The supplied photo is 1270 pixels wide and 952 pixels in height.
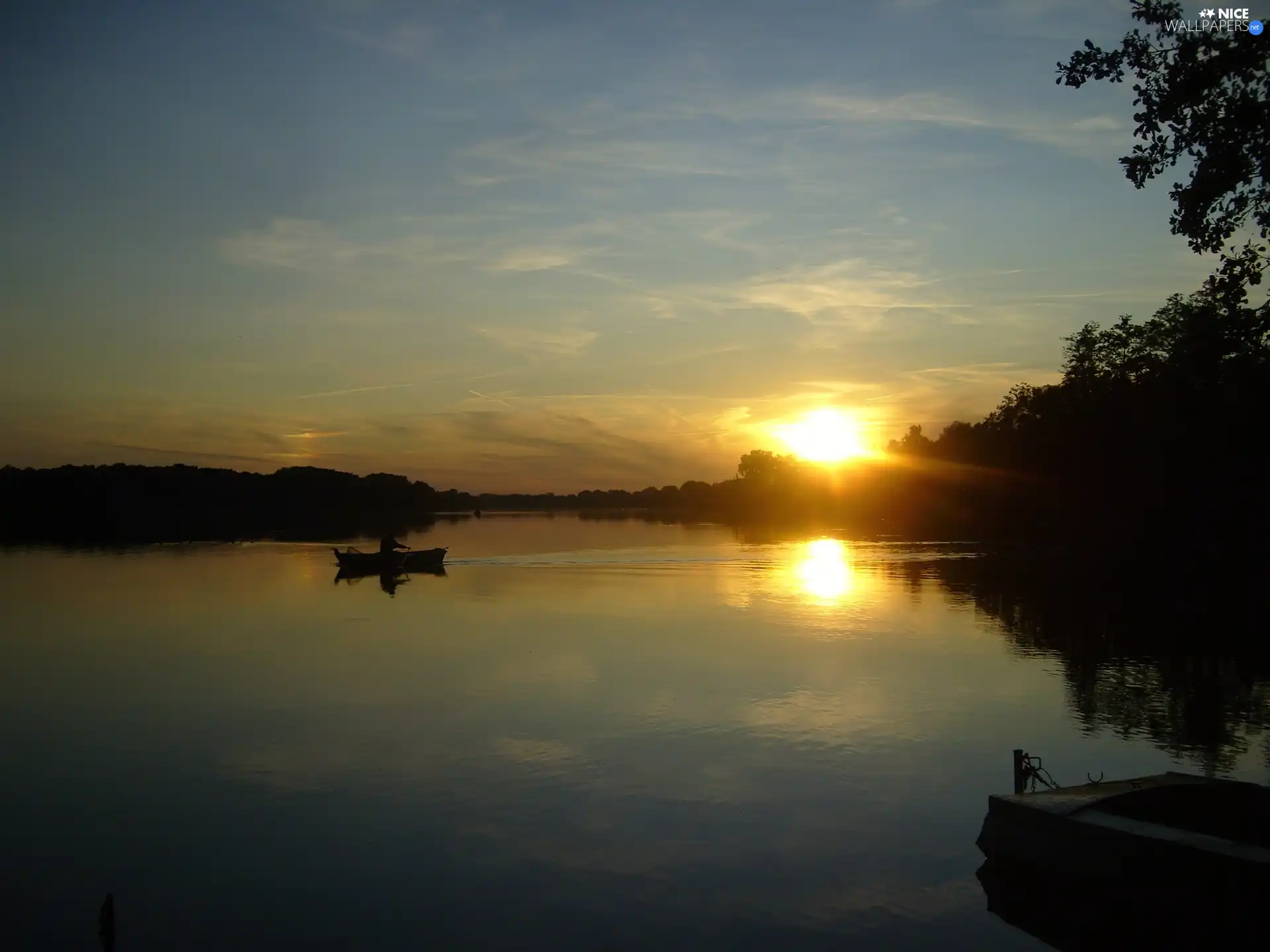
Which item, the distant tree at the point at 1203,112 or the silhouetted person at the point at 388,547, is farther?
the silhouetted person at the point at 388,547

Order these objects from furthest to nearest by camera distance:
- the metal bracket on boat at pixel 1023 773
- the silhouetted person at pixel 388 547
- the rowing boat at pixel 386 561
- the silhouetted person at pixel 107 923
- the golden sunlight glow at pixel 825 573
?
the silhouetted person at pixel 388 547, the rowing boat at pixel 386 561, the golden sunlight glow at pixel 825 573, the metal bracket on boat at pixel 1023 773, the silhouetted person at pixel 107 923

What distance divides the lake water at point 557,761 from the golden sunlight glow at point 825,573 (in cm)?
834

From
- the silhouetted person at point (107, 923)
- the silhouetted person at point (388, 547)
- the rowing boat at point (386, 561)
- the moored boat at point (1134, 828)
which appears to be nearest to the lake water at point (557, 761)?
the moored boat at point (1134, 828)

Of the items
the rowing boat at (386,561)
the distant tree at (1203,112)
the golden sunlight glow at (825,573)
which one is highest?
the distant tree at (1203,112)

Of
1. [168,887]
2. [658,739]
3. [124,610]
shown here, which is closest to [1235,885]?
[658,739]

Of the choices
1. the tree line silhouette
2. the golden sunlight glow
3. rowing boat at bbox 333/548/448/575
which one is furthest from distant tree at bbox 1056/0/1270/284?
rowing boat at bbox 333/548/448/575

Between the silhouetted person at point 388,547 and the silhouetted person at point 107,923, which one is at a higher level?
the silhouetted person at point 388,547

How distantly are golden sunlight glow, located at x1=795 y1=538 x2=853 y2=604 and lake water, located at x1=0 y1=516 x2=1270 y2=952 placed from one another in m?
8.34

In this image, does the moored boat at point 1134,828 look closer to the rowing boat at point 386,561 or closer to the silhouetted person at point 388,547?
the rowing boat at point 386,561

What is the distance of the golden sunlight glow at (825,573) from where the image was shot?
176 feet

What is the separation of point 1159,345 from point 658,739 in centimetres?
6545

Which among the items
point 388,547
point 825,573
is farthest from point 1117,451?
point 388,547

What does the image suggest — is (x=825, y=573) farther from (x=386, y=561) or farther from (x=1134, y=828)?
(x=1134, y=828)

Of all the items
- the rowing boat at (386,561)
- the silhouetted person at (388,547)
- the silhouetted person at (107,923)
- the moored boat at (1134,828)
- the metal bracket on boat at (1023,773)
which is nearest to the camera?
the silhouetted person at (107,923)
